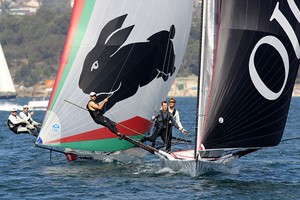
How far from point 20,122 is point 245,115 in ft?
29.0

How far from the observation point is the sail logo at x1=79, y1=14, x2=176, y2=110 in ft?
84.4

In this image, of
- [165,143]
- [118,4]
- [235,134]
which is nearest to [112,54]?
[118,4]

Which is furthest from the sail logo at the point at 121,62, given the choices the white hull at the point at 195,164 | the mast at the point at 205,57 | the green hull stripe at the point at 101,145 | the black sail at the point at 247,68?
the black sail at the point at 247,68

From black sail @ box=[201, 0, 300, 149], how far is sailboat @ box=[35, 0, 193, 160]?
496cm

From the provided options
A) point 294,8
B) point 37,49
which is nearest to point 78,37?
point 294,8

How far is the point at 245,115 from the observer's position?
21.3 metres

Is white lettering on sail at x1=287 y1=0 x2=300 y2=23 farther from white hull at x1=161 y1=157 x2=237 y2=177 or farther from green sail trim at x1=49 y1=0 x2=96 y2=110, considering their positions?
green sail trim at x1=49 y1=0 x2=96 y2=110

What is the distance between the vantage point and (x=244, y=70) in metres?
21.1

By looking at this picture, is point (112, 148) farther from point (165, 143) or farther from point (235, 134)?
point (235, 134)

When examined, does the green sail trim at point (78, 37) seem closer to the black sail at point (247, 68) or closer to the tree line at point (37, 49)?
the black sail at point (247, 68)

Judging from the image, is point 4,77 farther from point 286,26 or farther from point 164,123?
point 286,26

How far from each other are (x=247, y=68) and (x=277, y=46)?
33.5 inches

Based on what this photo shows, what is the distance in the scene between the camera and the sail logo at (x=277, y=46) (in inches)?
831

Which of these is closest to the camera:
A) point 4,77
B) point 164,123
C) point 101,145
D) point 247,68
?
point 247,68
